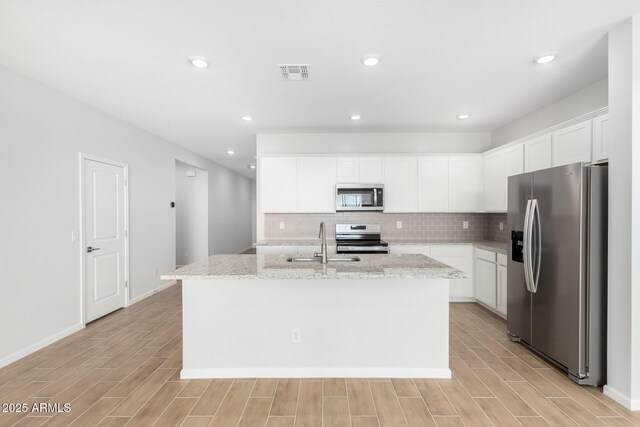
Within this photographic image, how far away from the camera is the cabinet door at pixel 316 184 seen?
498 cm

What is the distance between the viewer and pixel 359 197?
4.91 metres

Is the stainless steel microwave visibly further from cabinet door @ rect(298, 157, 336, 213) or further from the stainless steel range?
the stainless steel range

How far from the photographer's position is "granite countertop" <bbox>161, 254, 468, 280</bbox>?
2.26 metres

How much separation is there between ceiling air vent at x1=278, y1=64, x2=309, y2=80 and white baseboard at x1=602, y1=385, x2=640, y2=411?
3.50m

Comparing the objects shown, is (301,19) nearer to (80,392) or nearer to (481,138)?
(80,392)

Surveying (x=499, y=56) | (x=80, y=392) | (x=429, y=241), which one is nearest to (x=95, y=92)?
(x=80, y=392)

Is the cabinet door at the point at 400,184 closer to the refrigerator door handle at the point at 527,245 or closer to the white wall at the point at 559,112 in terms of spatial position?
the white wall at the point at 559,112

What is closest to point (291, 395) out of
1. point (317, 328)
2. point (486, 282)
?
point (317, 328)

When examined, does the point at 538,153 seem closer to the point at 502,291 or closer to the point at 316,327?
the point at 502,291

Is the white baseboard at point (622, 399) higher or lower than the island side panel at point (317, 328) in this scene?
lower

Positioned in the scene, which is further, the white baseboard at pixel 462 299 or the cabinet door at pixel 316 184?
the cabinet door at pixel 316 184

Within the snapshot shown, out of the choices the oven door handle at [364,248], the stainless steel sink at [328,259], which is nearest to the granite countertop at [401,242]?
the oven door handle at [364,248]

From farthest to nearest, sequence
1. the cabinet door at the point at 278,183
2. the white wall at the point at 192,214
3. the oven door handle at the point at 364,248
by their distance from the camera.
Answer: the white wall at the point at 192,214 < the cabinet door at the point at 278,183 < the oven door handle at the point at 364,248

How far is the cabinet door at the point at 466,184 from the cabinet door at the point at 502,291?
1216 millimetres
